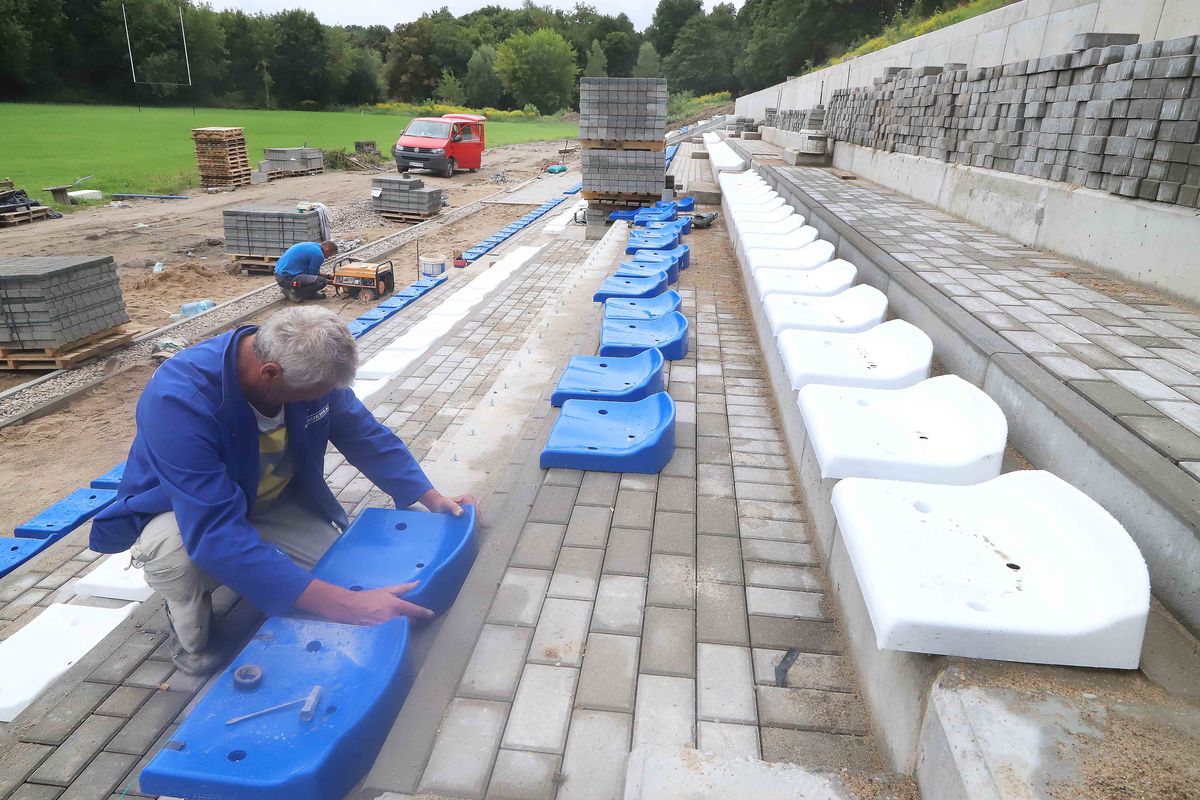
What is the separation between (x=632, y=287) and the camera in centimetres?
622

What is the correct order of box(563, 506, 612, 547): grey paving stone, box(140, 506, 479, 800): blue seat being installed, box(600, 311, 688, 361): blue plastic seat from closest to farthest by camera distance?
1. box(140, 506, 479, 800): blue seat being installed
2. box(563, 506, 612, 547): grey paving stone
3. box(600, 311, 688, 361): blue plastic seat

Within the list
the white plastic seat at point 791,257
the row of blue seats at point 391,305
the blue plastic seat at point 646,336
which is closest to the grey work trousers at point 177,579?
the blue plastic seat at point 646,336

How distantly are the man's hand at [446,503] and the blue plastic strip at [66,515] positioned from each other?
2907mm

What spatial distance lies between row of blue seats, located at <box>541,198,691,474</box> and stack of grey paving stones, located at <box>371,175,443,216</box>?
13.0 m

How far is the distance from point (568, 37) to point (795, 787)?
307 ft

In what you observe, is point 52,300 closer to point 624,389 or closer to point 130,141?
point 624,389

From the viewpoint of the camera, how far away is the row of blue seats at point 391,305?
8.67 m

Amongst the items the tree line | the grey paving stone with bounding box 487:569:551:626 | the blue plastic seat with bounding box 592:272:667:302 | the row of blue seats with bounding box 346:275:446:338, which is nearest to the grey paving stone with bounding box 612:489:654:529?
the grey paving stone with bounding box 487:569:551:626

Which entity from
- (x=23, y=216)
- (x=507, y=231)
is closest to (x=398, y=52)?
(x=23, y=216)

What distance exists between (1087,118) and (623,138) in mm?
8241

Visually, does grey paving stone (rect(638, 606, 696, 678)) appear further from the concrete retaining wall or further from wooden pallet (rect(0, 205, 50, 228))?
wooden pallet (rect(0, 205, 50, 228))

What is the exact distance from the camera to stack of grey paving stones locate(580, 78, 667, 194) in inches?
471

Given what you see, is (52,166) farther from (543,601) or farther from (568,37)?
(568,37)

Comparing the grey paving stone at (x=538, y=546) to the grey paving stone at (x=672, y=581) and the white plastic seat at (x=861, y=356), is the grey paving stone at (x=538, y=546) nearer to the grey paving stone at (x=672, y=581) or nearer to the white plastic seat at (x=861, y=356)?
the grey paving stone at (x=672, y=581)
